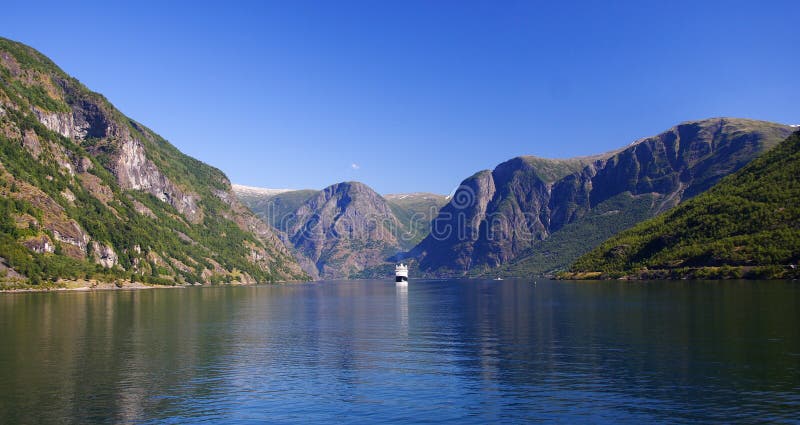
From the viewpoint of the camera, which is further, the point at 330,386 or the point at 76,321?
the point at 76,321

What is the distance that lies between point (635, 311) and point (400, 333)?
5328 centimetres

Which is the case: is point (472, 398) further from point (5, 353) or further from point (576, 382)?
point (5, 353)

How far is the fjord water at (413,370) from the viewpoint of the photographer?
48.1 metres

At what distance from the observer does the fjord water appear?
48094mm

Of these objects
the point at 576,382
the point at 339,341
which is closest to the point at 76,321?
the point at 339,341

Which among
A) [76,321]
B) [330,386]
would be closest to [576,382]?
[330,386]

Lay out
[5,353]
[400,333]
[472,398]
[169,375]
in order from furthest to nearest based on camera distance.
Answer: [400,333] → [5,353] → [169,375] → [472,398]

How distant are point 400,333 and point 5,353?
54.7 m

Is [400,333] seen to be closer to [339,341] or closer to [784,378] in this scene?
[339,341]

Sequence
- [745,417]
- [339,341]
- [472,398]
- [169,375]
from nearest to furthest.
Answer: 1. [745,417]
2. [472,398]
3. [169,375]
4. [339,341]

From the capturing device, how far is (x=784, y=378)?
2173 inches

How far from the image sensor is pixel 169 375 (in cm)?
6412

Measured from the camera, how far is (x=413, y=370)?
6600 centimetres

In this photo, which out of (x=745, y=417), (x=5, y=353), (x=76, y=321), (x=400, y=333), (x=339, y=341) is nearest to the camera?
(x=745, y=417)
